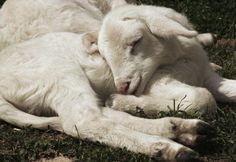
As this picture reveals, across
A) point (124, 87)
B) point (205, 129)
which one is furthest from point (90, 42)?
point (205, 129)

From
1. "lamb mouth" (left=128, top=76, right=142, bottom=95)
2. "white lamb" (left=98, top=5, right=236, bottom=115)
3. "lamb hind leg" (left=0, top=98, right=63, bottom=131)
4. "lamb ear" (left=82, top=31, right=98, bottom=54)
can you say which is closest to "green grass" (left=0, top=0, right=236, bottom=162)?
"lamb hind leg" (left=0, top=98, right=63, bottom=131)

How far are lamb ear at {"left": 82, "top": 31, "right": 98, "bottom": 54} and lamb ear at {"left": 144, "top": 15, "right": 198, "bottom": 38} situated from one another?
0.71m

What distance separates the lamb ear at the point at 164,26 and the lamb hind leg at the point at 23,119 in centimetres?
173

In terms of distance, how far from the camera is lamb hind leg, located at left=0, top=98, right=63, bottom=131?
23.4ft

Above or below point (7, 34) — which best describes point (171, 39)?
above

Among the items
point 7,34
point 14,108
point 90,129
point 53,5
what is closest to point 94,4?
point 53,5

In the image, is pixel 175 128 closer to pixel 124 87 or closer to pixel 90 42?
pixel 124 87

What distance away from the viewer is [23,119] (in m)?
7.24

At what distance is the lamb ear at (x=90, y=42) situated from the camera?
7.87 m

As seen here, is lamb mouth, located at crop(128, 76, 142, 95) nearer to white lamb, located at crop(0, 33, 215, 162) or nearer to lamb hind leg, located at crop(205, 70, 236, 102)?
white lamb, located at crop(0, 33, 215, 162)

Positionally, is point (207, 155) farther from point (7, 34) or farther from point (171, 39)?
point (7, 34)

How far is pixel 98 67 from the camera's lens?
25.5 feet

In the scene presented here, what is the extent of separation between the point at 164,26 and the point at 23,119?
6.82 ft

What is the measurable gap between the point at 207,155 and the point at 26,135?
2.12m
